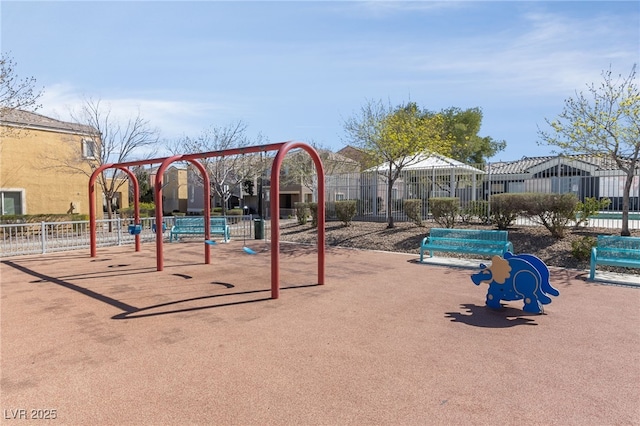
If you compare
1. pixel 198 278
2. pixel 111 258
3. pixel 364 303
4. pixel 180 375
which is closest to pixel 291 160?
pixel 111 258

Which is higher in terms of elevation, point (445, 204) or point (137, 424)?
point (445, 204)

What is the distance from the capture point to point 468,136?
41.2 metres

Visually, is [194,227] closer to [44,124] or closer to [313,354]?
[313,354]

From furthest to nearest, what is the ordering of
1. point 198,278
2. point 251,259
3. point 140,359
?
point 251,259, point 198,278, point 140,359

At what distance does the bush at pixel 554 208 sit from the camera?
1186 cm

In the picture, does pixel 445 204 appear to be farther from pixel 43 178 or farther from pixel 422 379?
pixel 43 178

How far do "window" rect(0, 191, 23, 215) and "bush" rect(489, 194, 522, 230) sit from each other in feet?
75.8

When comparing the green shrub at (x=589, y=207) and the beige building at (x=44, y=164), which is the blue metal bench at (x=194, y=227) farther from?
the green shrub at (x=589, y=207)

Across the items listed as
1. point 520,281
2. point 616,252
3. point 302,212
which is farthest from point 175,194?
point 520,281

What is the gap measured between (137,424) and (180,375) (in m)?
0.88

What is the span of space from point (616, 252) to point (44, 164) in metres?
25.6

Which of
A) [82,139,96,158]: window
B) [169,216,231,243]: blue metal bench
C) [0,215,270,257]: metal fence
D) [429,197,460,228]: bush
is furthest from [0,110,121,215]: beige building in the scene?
[429,197,460,228]: bush

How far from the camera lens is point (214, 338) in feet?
17.5

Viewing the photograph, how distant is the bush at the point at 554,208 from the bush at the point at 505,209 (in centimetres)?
44
